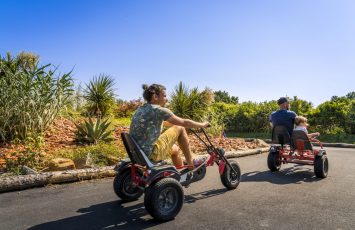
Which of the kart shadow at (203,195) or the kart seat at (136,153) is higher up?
the kart seat at (136,153)

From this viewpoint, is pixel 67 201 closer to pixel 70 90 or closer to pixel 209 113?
pixel 70 90

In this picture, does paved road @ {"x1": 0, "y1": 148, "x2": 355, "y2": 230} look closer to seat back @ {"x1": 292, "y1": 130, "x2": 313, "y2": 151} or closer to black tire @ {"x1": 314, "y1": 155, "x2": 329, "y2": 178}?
black tire @ {"x1": 314, "y1": 155, "x2": 329, "y2": 178}

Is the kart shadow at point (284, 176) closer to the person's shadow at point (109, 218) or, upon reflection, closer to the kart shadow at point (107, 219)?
the person's shadow at point (109, 218)

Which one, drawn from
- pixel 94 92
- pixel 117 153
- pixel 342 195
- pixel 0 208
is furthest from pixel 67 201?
pixel 94 92

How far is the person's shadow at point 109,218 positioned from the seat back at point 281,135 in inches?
108

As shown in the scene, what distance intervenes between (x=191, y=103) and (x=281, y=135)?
558cm

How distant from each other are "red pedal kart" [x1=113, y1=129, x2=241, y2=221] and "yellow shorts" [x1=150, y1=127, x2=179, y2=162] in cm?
9

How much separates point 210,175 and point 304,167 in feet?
8.08

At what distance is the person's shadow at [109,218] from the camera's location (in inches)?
132

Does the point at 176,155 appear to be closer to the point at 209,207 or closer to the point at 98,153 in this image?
the point at 209,207

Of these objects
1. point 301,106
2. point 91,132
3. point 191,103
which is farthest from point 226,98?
point 91,132

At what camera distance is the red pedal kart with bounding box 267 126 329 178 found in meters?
5.75

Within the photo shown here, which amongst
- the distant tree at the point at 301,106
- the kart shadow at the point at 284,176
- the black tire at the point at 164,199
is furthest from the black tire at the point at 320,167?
the distant tree at the point at 301,106

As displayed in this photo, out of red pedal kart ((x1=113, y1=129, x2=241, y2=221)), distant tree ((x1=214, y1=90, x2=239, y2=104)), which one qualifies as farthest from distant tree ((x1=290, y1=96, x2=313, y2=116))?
distant tree ((x1=214, y1=90, x2=239, y2=104))
